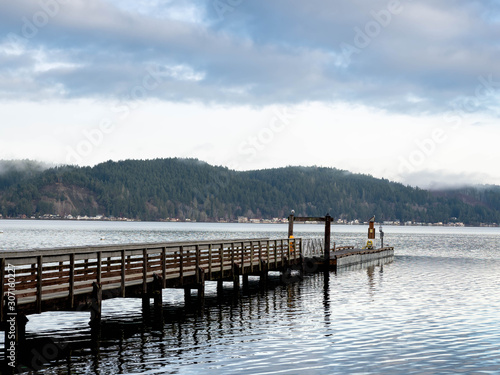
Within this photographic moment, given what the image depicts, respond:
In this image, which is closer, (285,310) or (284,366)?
(284,366)

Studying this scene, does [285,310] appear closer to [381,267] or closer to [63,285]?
[63,285]

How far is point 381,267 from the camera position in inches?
2515

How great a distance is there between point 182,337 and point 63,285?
4937mm

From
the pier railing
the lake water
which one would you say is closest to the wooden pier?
the pier railing

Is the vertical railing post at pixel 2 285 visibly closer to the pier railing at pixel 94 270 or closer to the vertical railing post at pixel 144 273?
the pier railing at pixel 94 270

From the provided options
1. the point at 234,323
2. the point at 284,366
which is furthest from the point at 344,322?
the point at 284,366

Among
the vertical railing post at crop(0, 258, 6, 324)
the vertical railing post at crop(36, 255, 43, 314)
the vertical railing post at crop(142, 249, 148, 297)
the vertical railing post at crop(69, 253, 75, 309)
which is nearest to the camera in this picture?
the vertical railing post at crop(0, 258, 6, 324)

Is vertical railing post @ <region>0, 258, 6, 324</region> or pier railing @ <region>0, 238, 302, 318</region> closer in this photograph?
vertical railing post @ <region>0, 258, 6, 324</region>

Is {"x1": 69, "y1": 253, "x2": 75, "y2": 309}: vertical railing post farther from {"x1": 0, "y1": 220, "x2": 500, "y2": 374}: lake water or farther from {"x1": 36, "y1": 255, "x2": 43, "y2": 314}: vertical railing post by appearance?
{"x1": 36, "y1": 255, "x2": 43, "y2": 314}: vertical railing post

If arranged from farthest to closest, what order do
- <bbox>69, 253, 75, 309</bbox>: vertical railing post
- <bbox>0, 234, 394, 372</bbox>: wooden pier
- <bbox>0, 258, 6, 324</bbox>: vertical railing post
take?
<bbox>69, 253, 75, 309</bbox>: vertical railing post, <bbox>0, 234, 394, 372</bbox>: wooden pier, <bbox>0, 258, 6, 324</bbox>: vertical railing post

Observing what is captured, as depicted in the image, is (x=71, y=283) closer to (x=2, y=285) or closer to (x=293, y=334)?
(x=2, y=285)

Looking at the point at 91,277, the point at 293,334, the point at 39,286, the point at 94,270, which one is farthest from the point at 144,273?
the point at 293,334

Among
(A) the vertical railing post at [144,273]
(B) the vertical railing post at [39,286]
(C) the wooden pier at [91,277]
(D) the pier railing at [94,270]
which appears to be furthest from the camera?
(A) the vertical railing post at [144,273]

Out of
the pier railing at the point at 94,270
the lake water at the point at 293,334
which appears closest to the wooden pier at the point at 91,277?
the pier railing at the point at 94,270
